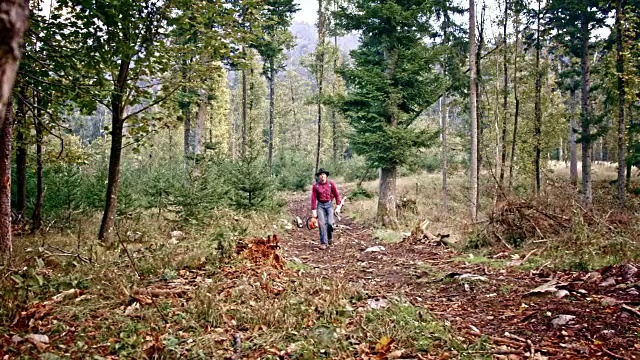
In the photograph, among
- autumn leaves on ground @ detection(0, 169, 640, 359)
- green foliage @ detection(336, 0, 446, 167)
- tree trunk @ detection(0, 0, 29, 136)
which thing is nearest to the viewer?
tree trunk @ detection(0, 0, 29, 136)

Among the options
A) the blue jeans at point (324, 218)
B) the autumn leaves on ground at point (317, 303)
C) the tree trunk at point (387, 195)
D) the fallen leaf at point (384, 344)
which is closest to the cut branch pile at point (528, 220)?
the autumn leaves on ground at point (317, 303)

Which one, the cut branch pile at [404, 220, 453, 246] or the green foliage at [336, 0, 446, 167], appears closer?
the cut branch pile at [404, 220, 453, 246]

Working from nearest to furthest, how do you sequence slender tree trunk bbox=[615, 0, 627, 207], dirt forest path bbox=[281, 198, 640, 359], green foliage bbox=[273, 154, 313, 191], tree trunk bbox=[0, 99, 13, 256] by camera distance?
dirt forest path bbox=[281, 198, 640, 359], tree trunk bbox=[0, 99, 13, 256], slender tree trunk bbox=[615, 0, 627, 207], green foliage bbox=[273, 154, 313, 191]

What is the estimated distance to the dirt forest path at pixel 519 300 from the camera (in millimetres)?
3857

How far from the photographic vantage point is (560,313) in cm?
457

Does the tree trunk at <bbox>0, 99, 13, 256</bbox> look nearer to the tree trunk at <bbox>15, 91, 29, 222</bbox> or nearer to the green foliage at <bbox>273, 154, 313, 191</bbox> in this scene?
the tree trunk at <bbox>15, 91, 29, 222</bbox>

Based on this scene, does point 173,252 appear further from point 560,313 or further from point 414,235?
point 414,235

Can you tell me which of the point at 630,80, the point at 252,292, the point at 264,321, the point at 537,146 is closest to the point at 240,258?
the point at 252,292

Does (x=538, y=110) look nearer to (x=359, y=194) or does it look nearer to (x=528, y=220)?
(x=359, y=194)

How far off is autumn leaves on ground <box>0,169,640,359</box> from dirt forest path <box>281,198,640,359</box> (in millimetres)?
22

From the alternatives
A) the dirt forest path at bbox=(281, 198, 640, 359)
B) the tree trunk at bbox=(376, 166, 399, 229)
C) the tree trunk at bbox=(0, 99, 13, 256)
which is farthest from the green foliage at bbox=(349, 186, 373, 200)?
the tree trunk at bbox=(0, 99, 13, 256)

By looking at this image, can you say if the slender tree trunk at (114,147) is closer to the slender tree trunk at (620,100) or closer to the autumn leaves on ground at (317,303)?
the autumn leaves on ground at (317,303)

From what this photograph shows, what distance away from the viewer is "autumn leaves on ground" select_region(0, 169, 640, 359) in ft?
12.2

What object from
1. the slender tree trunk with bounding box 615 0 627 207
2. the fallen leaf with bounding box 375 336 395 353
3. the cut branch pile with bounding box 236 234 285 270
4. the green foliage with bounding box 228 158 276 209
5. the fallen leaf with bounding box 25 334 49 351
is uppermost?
the slender tree trunk with bounding box 615 0 627 207
